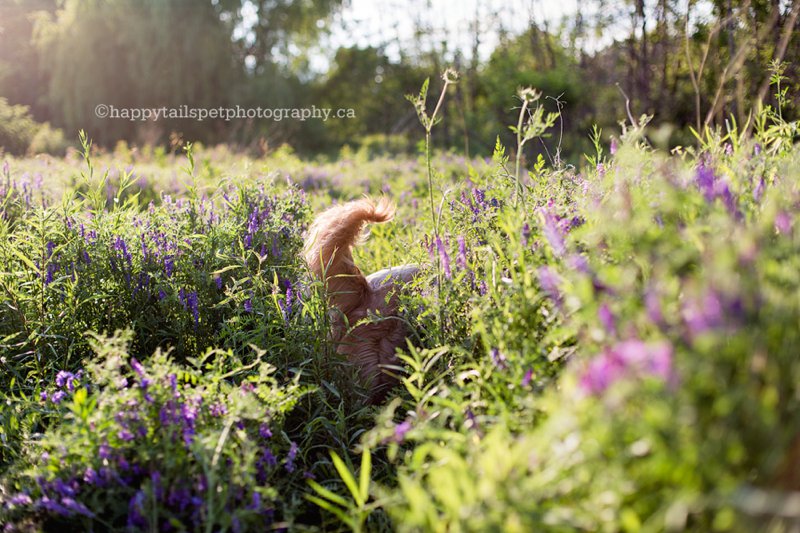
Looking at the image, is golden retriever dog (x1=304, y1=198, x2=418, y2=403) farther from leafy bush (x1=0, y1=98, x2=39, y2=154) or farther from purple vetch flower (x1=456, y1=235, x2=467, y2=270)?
leafy bush (x1=0, y1=98, x2=39, y2=154)

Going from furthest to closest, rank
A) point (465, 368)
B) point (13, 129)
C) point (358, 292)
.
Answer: point (13, 129)
point (358, 292)
point (465, 368)

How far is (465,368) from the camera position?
1984 mm

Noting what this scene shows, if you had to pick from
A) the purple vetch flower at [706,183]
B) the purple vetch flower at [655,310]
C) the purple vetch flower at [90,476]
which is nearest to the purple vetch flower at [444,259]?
the purple vetch flower at [706,183]

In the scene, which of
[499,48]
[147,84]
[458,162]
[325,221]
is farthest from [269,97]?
[325,221]

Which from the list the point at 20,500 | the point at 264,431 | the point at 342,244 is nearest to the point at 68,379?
the point at 20,500

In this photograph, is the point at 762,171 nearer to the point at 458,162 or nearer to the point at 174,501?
the point at 174,501

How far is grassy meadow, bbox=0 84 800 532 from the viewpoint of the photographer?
0.96 m

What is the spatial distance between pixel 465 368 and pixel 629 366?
3.57 ft

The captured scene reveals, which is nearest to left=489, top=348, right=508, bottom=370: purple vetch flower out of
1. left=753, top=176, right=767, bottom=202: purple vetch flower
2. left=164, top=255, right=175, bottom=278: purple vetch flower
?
left=753, top=176, right=767, bottom=202: purple vetch flower

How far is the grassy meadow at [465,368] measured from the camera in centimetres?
96

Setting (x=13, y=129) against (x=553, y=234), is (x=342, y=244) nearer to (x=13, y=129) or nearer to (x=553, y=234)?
(x=553, y=234)

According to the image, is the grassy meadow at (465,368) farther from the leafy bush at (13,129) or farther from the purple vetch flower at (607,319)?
the leafy bush at (13,129)

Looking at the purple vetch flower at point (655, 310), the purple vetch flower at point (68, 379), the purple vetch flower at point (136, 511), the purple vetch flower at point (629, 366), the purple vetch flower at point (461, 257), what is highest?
the purple vetch flower at point (655, 310)

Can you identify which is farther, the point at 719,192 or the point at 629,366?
the point at 719,192
